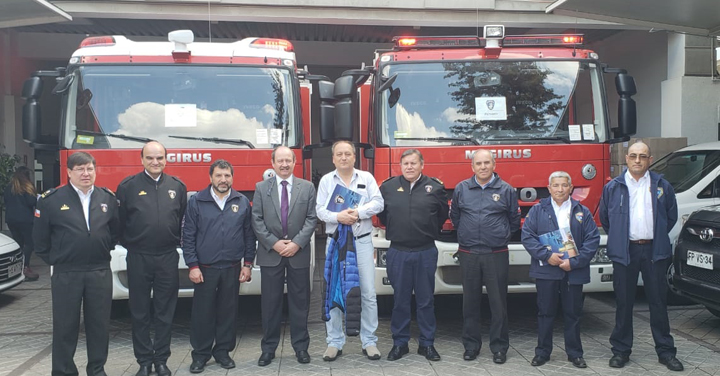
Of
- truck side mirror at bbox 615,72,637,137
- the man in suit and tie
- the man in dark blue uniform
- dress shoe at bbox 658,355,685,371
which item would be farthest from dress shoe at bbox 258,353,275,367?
Result: truck side mirror at bbox 615,72,637,137

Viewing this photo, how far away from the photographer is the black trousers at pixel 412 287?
5.65 m

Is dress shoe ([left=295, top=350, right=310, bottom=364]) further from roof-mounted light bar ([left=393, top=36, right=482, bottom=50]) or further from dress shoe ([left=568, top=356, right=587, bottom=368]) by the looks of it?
roof-mounted light bar ([left=393, top=36, right=482, bottom=50])

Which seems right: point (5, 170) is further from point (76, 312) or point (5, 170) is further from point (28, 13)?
point (76, 312)

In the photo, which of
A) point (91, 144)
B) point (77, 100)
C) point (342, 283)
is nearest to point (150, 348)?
point (342, 283)

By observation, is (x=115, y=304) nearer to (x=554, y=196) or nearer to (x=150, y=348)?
(x=150, y=348)

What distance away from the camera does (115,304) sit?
7215mm

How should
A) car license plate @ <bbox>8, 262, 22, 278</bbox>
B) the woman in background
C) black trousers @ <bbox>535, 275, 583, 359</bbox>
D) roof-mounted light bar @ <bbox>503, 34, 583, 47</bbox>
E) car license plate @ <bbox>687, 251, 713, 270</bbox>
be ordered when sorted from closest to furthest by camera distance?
1. black trousers @ <bbox>535, 275, 583, 359</bbox>
2. car license plate @ <bbox>687, 251, 713, 270</bbox>
3. roof-mounted light bar @ <bbox>503, 34, 583, 47</bbox>
4. car license plate @ <bbox>8, 262, 22, 278</bbox>
5. the woman in background

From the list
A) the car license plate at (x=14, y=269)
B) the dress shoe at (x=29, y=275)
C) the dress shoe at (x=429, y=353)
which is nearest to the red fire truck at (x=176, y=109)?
the dress shoe at (x=429, y=353)

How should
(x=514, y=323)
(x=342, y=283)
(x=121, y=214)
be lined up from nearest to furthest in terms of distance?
(x=121, y=214)
(x=342, y=283)
(x=514, y=323)

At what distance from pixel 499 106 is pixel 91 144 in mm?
3791

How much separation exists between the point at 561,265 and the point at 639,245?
658 mm

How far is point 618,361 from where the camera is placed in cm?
545

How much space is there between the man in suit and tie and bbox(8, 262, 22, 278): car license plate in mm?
4237

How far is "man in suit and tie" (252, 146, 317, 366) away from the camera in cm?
552
